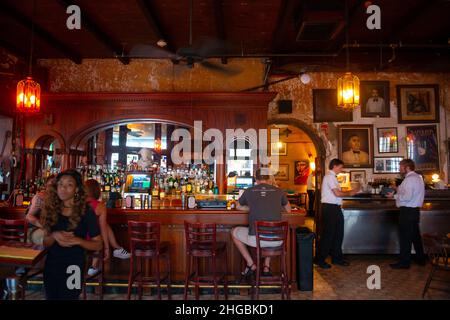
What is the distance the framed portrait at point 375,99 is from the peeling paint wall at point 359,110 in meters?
0.10

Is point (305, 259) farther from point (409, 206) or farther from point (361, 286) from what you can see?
point (409, 206)

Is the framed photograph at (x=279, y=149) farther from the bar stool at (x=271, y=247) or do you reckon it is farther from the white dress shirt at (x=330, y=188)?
the bar stool at (x=271, y=247)

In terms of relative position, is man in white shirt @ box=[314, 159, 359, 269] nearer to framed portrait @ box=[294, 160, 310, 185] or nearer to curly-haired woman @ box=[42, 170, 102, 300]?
curly-haired woman @ box=[42, 170, 102, 300]

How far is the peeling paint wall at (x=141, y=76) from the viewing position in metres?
8.00

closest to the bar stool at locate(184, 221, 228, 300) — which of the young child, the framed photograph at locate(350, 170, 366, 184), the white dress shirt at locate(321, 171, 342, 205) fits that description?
the young child

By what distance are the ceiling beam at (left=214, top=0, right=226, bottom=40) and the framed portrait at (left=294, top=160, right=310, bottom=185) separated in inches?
370

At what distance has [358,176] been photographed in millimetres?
8211

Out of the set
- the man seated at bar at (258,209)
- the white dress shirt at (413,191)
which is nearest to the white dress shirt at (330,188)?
the white dress shirt at (413,191)

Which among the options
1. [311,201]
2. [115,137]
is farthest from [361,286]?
[115,137]

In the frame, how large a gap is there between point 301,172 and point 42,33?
11.2 meters

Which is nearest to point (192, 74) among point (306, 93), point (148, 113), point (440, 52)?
point (148, 113)

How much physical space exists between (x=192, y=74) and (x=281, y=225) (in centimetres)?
485

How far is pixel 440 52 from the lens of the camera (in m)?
7.35

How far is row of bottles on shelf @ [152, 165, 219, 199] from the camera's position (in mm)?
6789
